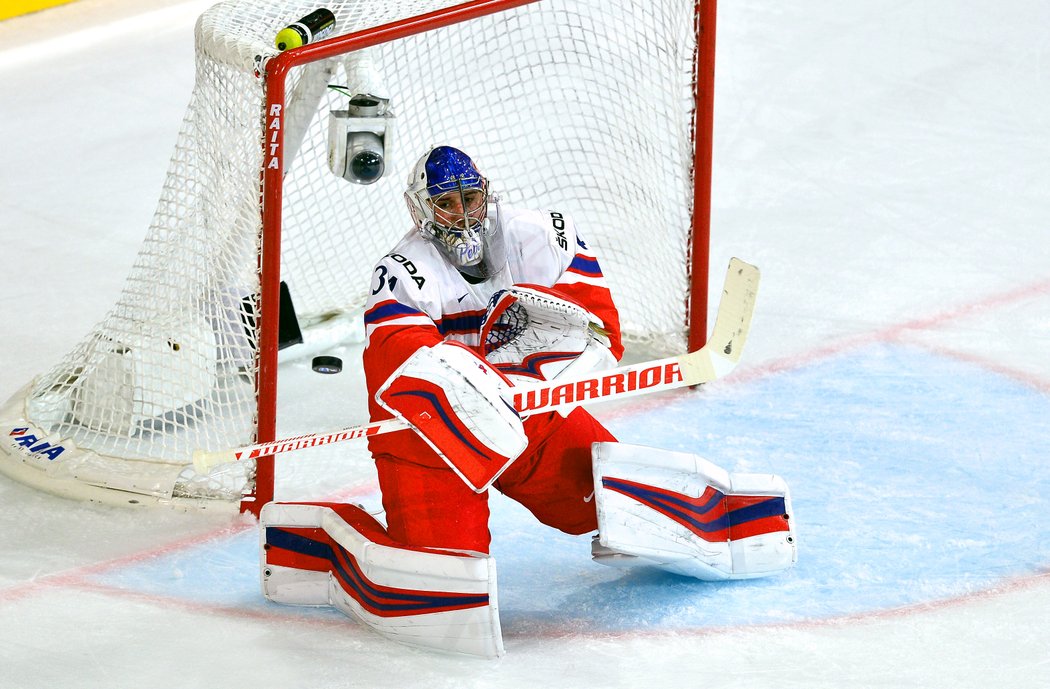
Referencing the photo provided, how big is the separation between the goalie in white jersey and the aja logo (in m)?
1.02

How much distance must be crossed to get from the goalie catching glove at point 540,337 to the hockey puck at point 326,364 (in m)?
1.09

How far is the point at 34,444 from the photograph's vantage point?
12.6ft

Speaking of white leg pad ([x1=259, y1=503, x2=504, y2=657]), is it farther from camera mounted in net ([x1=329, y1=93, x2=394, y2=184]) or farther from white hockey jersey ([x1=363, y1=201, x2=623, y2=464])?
camera mounted in net ([x1=329, y1=93, x2=394, y2=184])

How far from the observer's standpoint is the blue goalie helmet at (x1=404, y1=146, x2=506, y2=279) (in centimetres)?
308

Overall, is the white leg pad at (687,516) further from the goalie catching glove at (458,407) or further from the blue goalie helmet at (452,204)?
the blue goalie helmet at (452,204)

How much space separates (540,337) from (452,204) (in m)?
0.32

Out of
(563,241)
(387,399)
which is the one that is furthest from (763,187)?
(387,399)

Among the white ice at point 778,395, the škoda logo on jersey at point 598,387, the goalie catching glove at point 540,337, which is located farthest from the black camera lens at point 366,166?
the škoda logo on jersey at point 598,387

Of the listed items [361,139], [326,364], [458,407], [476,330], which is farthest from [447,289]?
[326,364]

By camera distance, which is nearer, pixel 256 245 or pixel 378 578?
pixel 378 578

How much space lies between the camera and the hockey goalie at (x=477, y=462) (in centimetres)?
294

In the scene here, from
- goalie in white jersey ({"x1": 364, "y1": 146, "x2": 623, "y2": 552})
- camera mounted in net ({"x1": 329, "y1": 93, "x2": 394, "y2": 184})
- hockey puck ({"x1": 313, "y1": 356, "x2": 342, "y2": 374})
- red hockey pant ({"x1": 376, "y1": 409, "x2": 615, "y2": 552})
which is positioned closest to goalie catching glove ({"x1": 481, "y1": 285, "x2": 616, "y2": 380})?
goalie in white jersey ({"x1": 364, "y1": 146, "x2": 623, "y2": 552})

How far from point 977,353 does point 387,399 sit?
2151mm

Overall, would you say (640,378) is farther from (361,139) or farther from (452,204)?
(361,139)
